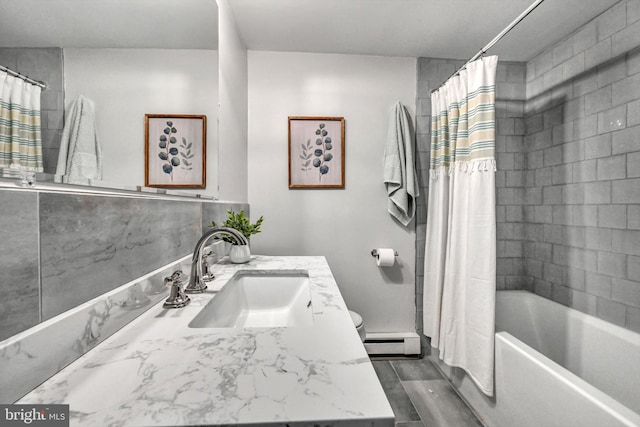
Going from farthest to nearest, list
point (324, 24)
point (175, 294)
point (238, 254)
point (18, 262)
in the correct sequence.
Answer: point (324, 24), point (238, 254), point (175, 294), point (18, 262)

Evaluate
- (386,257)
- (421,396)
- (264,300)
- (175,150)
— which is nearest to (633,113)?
(386,257)

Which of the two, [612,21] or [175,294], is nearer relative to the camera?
[175,294]

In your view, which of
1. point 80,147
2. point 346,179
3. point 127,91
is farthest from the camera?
point 346,179

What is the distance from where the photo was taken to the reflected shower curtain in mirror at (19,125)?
15.5 inches

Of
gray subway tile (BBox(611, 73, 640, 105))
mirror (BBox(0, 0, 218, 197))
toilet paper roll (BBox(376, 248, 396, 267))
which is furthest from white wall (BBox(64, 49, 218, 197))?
gray subway tile (BBox(611, 73, 640, 105))

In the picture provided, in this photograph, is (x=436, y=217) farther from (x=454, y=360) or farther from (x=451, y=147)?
(x=454, y=360)

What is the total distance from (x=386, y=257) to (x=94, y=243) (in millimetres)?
1703

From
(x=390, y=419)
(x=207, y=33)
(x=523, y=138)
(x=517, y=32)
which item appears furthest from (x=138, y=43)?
(x=523, y=138)

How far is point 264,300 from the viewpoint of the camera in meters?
1.12

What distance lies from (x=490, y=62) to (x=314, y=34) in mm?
1103

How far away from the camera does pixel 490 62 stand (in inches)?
56.1

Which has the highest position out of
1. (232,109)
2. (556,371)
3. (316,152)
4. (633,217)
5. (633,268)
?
(232,109)

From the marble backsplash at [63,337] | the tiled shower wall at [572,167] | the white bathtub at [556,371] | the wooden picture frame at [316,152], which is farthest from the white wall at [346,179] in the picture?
the marble backsplash at [63,337]

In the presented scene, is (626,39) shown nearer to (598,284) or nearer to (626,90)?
(626,90)
